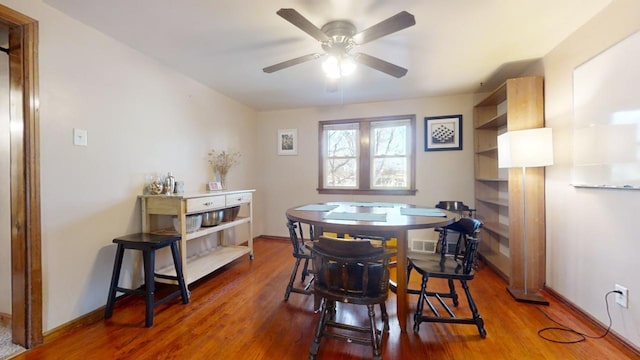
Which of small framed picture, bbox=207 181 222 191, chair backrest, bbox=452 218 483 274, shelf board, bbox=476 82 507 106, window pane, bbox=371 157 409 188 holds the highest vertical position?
shelf board, bbox=476 82 507 106

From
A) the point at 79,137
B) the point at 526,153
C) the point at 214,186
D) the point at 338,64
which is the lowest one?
the point at 214,186

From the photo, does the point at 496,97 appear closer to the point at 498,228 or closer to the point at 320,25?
the point at 498,228

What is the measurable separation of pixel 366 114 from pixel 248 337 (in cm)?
333

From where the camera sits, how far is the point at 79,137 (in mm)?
1965

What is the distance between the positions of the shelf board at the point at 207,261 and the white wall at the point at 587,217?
10.5 ft

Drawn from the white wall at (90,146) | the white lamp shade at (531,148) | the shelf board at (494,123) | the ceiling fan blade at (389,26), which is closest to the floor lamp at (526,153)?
the white lamp shade at (531,148)

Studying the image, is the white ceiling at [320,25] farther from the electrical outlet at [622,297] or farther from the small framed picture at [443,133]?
the electrical outlet at [622,297]

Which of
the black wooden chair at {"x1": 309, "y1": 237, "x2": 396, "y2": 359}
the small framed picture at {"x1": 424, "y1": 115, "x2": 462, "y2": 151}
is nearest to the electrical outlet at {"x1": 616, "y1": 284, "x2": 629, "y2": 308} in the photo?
the black wooden chair at {"x1": 309, "y1": 237, "x2": 396, "y2": 359}

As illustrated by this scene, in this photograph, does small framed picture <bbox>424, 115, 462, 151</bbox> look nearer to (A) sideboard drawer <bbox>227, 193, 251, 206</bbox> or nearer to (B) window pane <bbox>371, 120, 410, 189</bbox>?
(B) window pane <bbox>371, 120, 410, 189</bbox>

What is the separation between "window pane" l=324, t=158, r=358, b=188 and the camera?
13.9ft

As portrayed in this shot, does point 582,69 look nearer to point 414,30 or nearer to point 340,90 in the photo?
point 414,30

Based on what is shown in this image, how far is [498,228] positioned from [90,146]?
405 cm

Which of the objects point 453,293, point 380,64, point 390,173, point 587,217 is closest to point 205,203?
point 380,64

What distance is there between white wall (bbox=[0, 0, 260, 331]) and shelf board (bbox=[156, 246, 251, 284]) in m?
0.61
